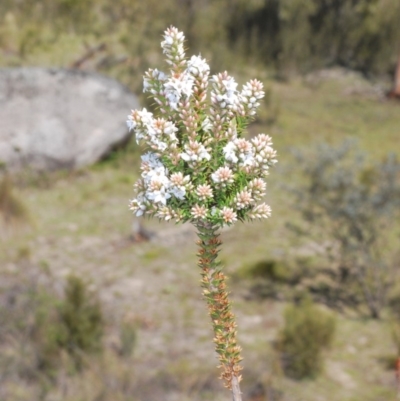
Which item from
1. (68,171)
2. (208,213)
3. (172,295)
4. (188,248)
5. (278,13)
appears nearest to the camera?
(208,213)

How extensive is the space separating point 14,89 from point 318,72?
13776mm

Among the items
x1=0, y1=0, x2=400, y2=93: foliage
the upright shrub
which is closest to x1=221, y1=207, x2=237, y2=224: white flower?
the upright shrub

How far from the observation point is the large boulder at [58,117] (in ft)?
49.0

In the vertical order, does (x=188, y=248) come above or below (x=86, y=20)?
below

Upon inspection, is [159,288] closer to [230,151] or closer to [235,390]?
[235,390]

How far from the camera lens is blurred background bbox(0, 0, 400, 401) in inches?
309

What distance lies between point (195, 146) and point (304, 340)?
6.56 meters

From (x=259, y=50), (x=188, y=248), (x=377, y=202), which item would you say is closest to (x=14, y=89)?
(x=188, y=248)

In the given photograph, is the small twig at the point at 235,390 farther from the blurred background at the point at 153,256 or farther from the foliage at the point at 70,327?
the foliage at the point at 70,327

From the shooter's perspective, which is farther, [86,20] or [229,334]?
[86,20]

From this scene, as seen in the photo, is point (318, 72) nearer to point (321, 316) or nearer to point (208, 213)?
point (321, 316)

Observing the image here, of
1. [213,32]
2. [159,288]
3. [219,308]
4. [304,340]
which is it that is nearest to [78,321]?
[159,288]

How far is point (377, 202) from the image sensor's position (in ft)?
31.6

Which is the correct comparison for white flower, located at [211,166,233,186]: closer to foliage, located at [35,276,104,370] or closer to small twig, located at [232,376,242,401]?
small twig, located at [232,376,242,401]
